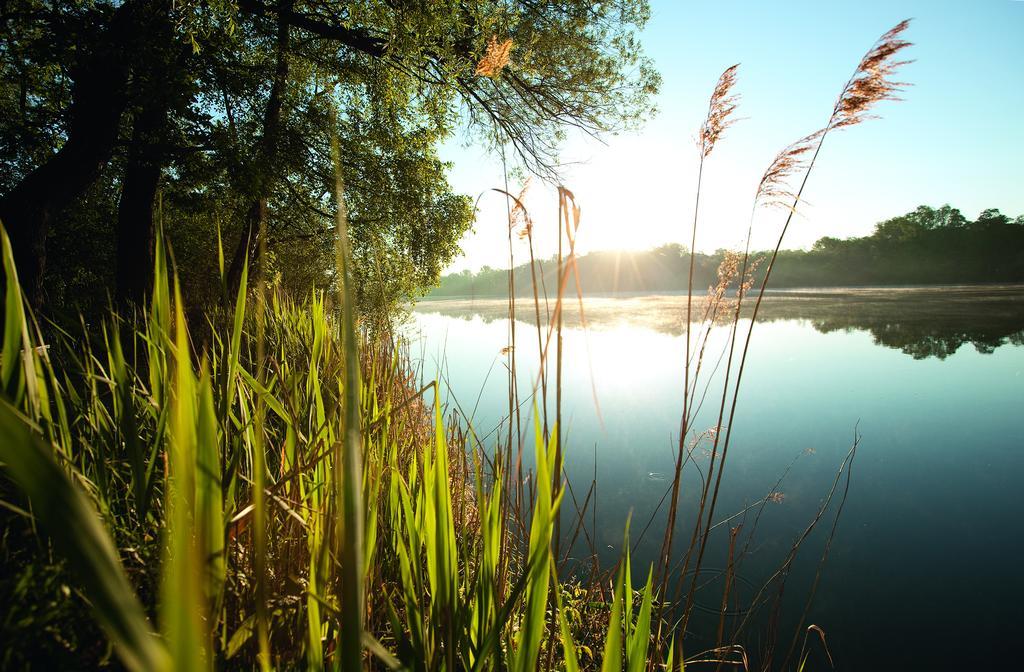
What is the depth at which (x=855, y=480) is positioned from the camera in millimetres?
4156

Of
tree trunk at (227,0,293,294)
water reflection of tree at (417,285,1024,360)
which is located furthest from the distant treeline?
tree trunk at (227,0,293,294)

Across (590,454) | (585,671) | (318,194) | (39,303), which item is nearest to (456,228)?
(318,194)

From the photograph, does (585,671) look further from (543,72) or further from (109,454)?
(543,72)

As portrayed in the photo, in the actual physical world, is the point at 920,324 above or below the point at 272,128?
below

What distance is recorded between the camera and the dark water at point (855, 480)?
2.63 meters

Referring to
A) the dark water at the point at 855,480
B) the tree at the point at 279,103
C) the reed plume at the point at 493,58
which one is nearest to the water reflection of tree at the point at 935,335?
the dark water at the point at 855,480

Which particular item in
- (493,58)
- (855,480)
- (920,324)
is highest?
(493,58)

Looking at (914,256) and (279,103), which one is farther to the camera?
(914,256)

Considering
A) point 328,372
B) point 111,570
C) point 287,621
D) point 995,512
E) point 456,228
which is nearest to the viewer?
point 111,570

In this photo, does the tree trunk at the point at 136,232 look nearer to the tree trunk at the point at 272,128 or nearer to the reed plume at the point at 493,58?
the tree trunk at the point at 272,128

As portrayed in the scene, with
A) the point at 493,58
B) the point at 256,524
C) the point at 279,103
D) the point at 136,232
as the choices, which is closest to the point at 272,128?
the point at 279,103

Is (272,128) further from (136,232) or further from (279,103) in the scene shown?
(136,232)

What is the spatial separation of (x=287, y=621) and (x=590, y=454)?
4169mm

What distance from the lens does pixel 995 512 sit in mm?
3592
